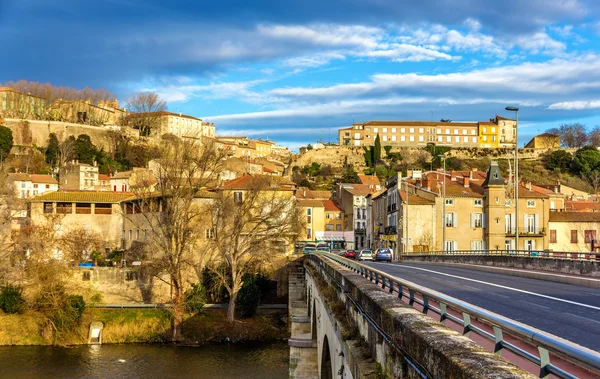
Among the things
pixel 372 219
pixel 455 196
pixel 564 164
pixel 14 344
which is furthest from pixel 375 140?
pixel 14 344

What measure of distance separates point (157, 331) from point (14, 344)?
10828mm

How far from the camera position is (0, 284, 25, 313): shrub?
51969 millimetres

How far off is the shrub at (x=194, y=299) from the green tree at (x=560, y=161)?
355 feet

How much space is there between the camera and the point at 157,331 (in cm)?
5256

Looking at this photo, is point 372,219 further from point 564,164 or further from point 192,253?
point 564,164

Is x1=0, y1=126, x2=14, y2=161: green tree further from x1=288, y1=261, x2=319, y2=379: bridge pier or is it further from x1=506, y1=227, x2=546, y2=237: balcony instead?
x1=288, y1=261, x2=319, y2=379: bridge pier

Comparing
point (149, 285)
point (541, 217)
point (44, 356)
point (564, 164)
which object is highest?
point (564, 164)

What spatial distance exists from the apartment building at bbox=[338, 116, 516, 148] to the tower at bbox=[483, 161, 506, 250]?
10512 centimetres

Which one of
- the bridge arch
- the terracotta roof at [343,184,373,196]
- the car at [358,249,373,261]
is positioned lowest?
the bridge arch

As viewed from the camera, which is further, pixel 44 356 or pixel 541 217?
pixel 541 217

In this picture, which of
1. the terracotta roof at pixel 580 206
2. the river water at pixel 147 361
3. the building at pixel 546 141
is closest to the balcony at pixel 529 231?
the terracotta roof at pixel 580 206

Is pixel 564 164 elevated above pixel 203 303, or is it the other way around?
pixel 564 164

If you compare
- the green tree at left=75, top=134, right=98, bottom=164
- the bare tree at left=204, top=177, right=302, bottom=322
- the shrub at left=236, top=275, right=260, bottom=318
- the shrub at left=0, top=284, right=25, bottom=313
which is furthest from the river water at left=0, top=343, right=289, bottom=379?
the green tree at left=75, top=134, right=98, bottom=164

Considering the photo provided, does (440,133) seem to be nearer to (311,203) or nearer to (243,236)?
(311,203)
